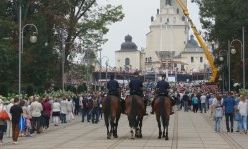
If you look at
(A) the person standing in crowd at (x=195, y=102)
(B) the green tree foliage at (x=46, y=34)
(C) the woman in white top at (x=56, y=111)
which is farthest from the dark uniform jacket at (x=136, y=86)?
(A) the person standing in crowd at (x=195, y=102)

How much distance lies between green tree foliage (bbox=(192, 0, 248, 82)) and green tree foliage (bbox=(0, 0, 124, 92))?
896cm

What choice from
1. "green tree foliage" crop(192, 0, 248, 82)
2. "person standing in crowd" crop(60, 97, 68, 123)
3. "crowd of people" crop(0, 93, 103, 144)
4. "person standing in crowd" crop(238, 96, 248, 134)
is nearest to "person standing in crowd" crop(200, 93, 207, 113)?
"green tree foliage" crop(192, 0, 248, 82)

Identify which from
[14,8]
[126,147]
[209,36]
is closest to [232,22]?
[209,36]

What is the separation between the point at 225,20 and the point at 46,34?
16.2 metres

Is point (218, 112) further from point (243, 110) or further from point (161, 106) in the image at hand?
point (161, 106)

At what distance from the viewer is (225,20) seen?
6669 centimetres

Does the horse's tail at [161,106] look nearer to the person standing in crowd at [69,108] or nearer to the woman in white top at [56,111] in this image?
the woman in white top at [56,111]

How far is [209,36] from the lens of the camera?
252 feet

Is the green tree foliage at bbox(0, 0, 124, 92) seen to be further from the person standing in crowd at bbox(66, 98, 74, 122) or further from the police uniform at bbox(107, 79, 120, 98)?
the police uniform at bbox(107, 79, 120, 98)

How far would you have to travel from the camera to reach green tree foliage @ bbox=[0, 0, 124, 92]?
56750mm

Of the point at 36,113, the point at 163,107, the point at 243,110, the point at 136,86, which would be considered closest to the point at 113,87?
the point at 136,86

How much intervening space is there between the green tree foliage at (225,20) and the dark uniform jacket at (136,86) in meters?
30.7

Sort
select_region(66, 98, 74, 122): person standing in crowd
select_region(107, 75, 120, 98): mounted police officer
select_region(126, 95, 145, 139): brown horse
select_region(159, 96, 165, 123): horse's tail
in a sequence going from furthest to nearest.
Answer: select_region(66, 98, 74, 122): person standing in crowd → select_region(107, 75, 120, 98): mounted police officer → select_region(126, 95, 145, 139): brown horse → select_region(159, 96, 165, 123): horse's tail

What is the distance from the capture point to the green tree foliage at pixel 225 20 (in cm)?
6116
